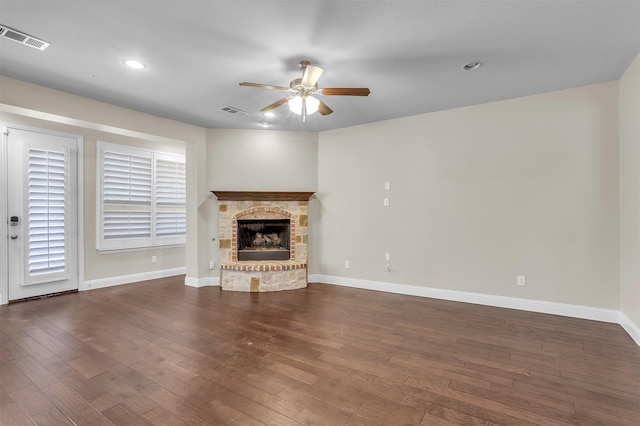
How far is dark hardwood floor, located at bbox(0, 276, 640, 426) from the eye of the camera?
1.86 meters

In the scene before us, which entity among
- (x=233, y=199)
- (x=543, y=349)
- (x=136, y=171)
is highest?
(x=136, y=171)

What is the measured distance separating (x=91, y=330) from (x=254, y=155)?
10.7 ft

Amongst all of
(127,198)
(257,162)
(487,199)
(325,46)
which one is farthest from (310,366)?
(127,198)

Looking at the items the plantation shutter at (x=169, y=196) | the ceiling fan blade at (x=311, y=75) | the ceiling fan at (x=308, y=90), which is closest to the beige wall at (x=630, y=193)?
the ceiling fan at (x=308, y=90)

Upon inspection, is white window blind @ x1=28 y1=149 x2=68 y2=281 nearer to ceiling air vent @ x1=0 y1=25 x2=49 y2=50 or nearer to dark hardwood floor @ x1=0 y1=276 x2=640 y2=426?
dark hardwood floor @ x1=0 y1=276 x2=640 y2=426

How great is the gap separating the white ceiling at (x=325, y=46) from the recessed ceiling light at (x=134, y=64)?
0.19 ft

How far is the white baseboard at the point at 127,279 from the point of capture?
470 centimetres

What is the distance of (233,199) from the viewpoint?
4.99 meters

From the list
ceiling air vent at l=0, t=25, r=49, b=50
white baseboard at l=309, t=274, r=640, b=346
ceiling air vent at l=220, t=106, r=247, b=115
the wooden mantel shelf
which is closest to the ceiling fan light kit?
ceiling air vent at l=220, t=106, r=247, b=115

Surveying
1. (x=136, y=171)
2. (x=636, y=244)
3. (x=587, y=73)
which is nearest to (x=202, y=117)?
(x=136, y=171)

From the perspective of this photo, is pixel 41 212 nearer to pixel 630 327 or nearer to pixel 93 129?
pixel 93 129

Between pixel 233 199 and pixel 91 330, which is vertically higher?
pixel 233 199

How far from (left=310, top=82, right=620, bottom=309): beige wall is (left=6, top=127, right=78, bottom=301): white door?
12.4ft

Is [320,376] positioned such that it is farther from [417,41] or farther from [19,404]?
[417,41]
